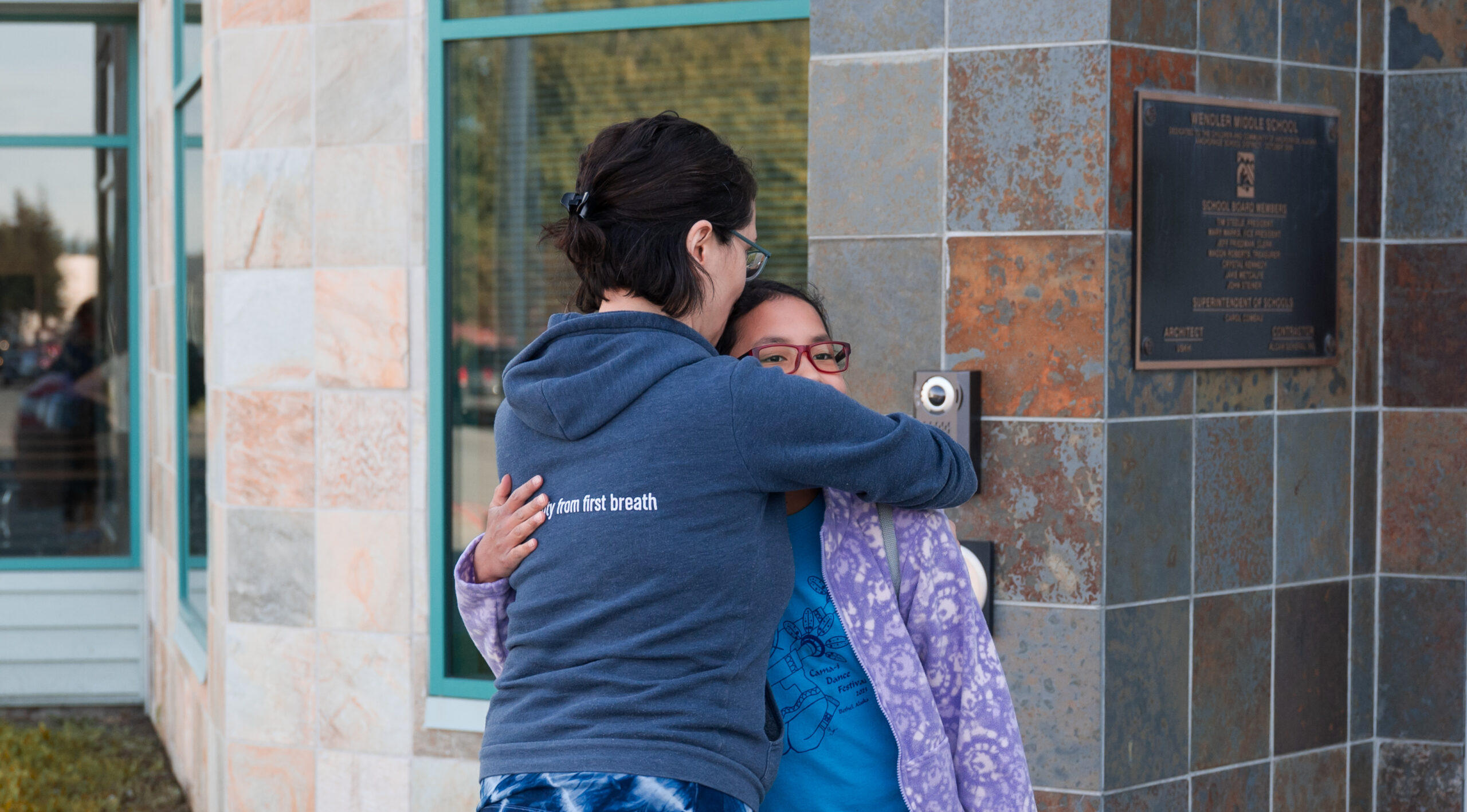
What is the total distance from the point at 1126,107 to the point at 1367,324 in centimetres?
99

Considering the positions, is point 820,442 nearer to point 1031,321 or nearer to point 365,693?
point 1031,321

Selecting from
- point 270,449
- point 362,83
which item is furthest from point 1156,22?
point 270,449

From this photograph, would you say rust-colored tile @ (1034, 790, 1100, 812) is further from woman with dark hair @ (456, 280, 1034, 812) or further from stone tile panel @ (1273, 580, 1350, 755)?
woman with dark hair @ (456, 280, 1034, 812)

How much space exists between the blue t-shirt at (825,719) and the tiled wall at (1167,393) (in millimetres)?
1392

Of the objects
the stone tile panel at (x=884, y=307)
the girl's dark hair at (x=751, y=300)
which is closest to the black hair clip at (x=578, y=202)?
the girl's dark hair at (x=751, y=300)

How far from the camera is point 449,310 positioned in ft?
14.8

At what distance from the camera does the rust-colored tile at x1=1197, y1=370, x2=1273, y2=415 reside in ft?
10.5

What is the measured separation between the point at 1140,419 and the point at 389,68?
272cm

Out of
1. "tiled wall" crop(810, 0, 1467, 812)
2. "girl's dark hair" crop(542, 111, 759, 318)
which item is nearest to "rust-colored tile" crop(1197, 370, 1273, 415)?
"tiled wall" crop(810, 0, 1467, 812)

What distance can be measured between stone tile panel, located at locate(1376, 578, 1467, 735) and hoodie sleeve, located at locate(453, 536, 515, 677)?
8.52 feet

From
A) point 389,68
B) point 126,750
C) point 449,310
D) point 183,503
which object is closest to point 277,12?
point 389,68

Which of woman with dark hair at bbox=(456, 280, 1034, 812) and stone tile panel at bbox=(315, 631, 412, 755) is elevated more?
woman with dark hair at bbox=(456, 280, 1034, 812)

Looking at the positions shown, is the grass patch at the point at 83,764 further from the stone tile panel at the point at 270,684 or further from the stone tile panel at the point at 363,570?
the stone tile panel at the point at 363,570

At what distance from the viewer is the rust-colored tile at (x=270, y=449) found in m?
4.64
